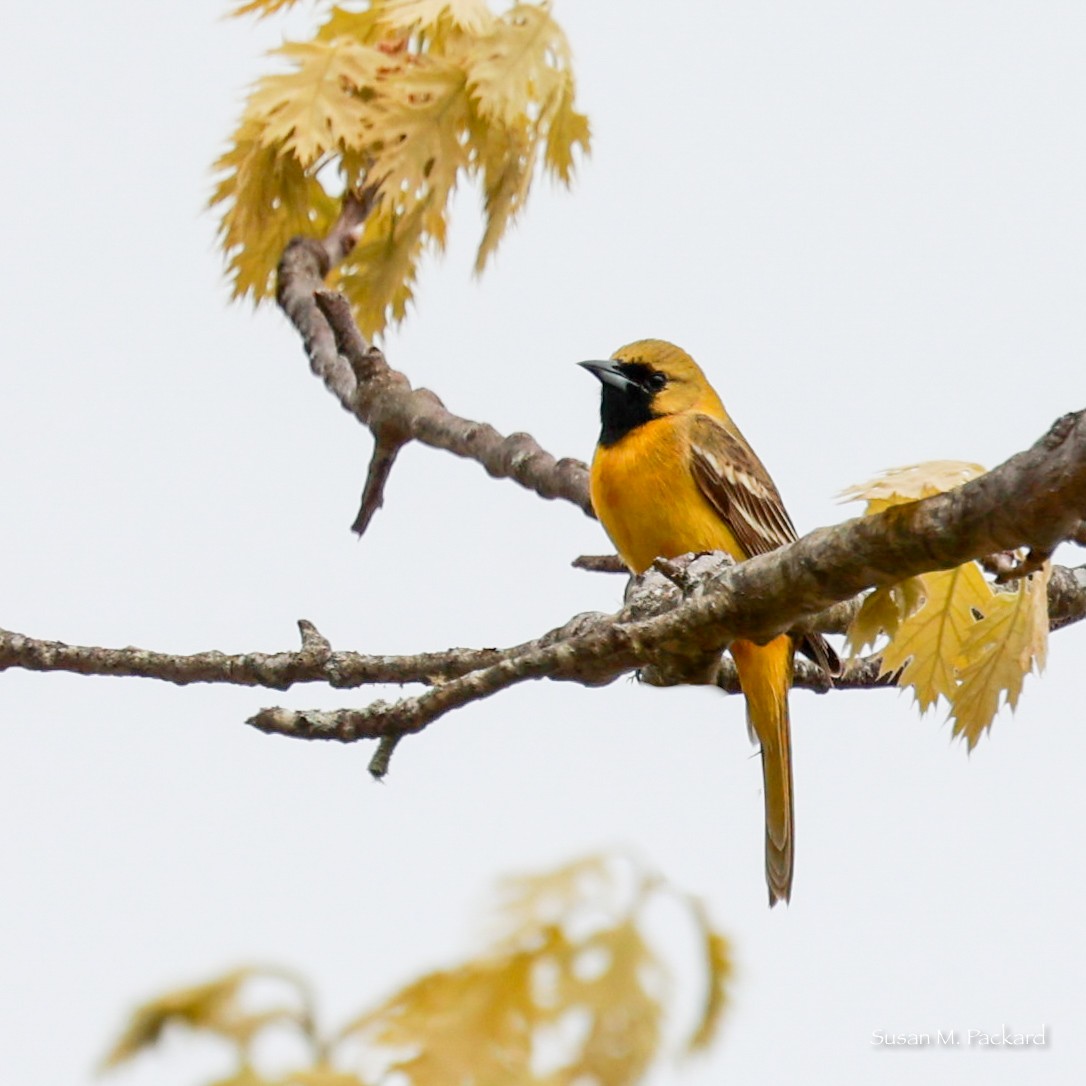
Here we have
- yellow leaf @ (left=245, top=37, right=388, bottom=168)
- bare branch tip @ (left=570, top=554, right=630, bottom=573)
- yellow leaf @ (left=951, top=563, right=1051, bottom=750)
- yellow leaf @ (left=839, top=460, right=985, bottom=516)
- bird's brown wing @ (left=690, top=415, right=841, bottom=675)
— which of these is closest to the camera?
yellow leaf @ (left=839, top=460, right=985, bottom=516)

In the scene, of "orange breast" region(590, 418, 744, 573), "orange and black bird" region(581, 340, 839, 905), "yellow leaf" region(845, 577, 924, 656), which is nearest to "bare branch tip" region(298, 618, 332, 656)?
"yellow leaf" region(845, 577, 924, 656)

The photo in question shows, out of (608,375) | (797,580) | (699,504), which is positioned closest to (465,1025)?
(797,580)

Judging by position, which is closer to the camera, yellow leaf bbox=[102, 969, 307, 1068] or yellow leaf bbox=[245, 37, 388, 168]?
yellow leaf bbox=[102, 969, 307, 1068]

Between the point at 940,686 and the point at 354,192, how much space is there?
3.52 m

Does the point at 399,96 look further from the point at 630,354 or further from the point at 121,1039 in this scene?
the point at 121,1039

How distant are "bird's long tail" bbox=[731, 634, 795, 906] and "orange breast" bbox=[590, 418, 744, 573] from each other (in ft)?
1.92

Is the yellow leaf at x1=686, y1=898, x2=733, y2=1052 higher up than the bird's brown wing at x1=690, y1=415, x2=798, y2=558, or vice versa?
the bird's brown wing at x1=690, y1=415, x2=798, y2=558

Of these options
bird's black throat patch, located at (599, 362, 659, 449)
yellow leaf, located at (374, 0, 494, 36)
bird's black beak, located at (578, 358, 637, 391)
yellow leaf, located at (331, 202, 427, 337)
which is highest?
yellow leaf, located at (374, 0, 494, 36)

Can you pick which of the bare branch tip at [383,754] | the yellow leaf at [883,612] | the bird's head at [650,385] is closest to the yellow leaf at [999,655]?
the yellow leaf at [883,612]

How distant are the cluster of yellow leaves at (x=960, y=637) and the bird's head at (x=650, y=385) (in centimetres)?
288

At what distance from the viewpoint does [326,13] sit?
5441 millimetres

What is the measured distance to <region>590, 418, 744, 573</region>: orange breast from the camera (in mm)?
5148

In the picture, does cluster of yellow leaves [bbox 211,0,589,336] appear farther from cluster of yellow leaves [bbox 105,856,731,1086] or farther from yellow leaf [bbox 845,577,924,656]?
cluster of yellow leaves [bbox 105,856,731,1086]

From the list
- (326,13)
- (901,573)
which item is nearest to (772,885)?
(901,573)
